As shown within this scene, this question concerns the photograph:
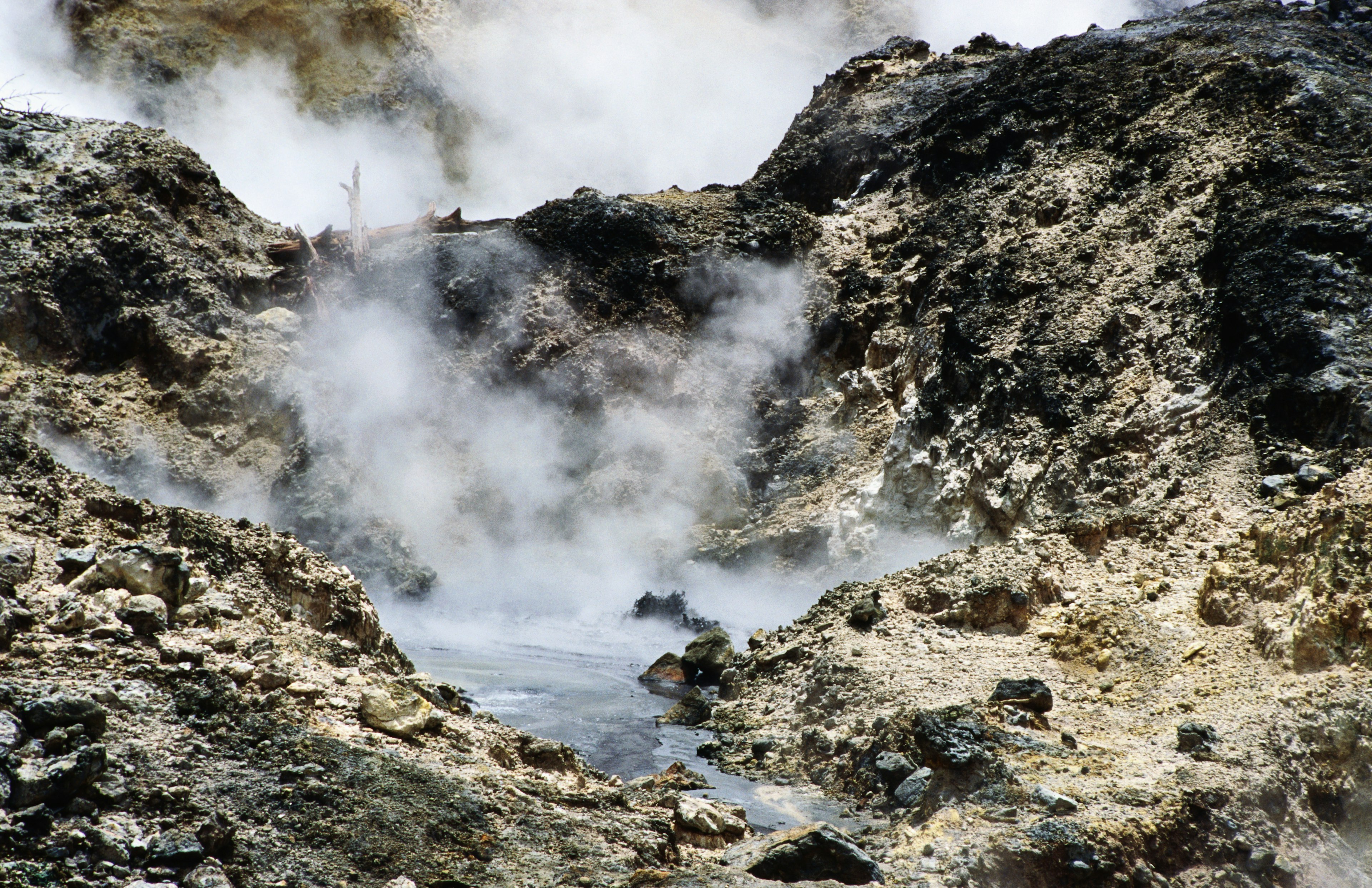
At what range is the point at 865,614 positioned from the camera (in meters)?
8.25

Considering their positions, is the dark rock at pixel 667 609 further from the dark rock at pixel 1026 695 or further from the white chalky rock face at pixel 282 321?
the white chalky rock face at pixel 282 321

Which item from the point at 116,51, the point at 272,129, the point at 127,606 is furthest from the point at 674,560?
the point at 116,51

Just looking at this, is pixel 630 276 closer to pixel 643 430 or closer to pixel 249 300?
pixel 643 430

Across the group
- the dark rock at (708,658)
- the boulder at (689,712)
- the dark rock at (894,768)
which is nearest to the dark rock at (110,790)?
the dark rock at (894,768)

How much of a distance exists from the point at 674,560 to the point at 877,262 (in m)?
6.13

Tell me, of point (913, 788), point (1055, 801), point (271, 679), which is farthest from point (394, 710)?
point (1055, 801)

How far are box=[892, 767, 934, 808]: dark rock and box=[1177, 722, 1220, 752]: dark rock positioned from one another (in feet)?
4.25

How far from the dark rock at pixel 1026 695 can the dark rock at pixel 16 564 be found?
508 cm

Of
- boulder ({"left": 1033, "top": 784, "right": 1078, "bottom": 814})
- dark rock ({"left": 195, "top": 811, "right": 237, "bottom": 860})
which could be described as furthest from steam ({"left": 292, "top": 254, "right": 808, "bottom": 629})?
dark rock ({"left": 195, "top": 811, "right": 237, "bottom": 860})

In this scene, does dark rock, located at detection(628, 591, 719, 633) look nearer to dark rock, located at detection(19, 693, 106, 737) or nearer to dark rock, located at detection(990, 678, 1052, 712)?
dark rock, located at detection(990, 678, 1052, 712)

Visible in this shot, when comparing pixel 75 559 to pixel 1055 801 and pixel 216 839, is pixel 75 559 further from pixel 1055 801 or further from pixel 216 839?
pixel 1055 801

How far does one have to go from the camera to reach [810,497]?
1384 cm

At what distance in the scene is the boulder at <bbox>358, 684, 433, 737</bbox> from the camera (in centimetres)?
433

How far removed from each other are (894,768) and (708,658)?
3.96m
